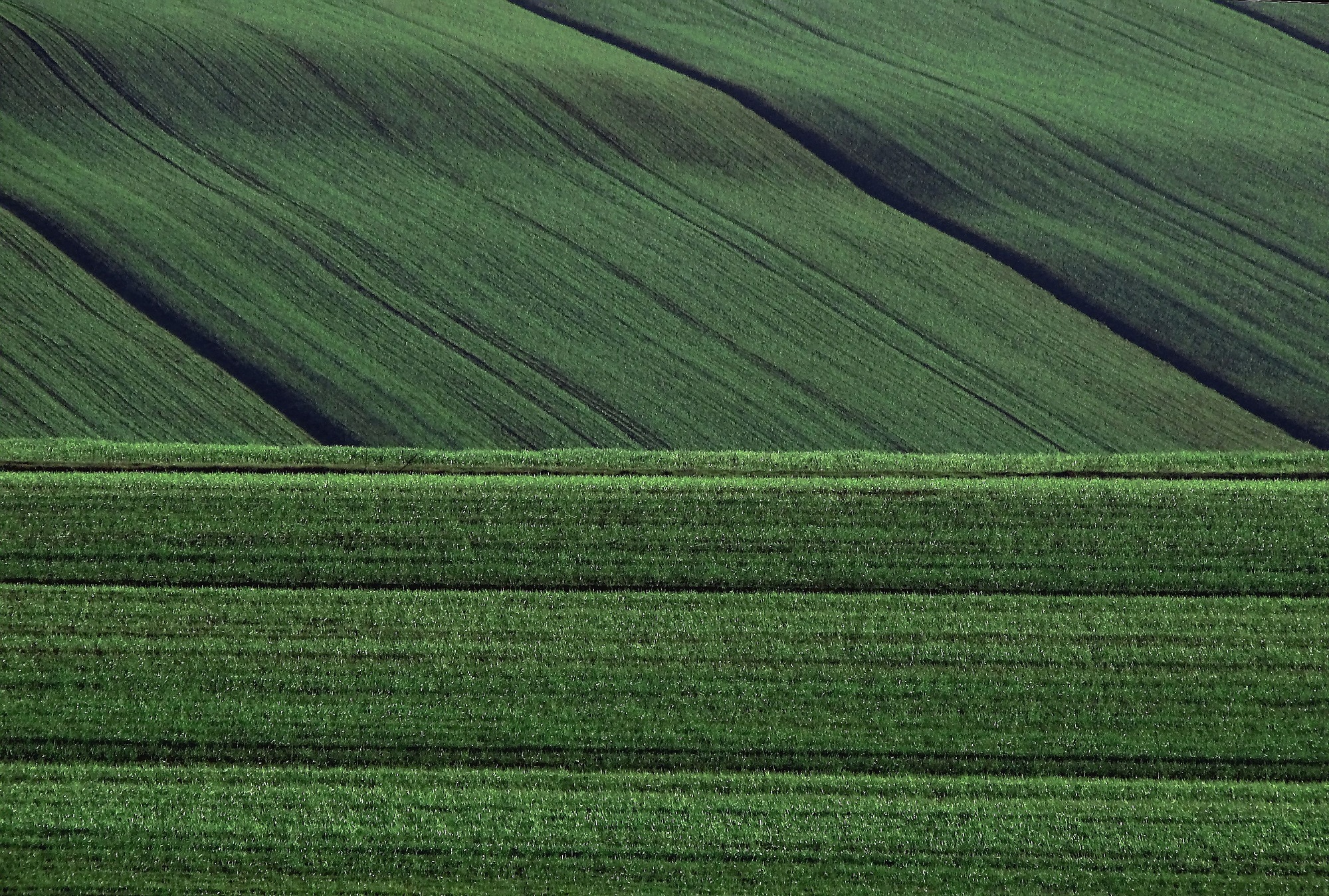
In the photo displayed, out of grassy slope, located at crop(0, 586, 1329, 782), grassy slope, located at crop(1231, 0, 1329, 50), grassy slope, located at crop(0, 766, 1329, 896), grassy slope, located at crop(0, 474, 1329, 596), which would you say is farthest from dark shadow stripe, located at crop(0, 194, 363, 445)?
grassy slope, located at crop(1231, 0, 1329, 50)

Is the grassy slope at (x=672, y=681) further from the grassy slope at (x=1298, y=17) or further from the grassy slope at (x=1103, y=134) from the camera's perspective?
the grassy slope at (x=1298, y=17)

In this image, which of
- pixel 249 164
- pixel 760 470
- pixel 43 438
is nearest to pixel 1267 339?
pixel 760 470

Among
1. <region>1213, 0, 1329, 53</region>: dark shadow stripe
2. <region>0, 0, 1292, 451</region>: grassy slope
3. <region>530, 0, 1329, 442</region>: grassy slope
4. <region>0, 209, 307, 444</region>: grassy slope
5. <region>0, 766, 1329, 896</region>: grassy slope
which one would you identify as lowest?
<region>0, 766, 1329, 896</region>: grassy slope

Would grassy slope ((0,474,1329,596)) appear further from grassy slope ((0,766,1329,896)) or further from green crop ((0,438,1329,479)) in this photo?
grassy slope ((0,766,1329,896))

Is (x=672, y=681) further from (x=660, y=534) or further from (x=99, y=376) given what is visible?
(x=99, y=376)

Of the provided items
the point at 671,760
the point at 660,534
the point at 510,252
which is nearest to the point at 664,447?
the point at 660,534

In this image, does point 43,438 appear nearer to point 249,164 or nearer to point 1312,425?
point 249,164
